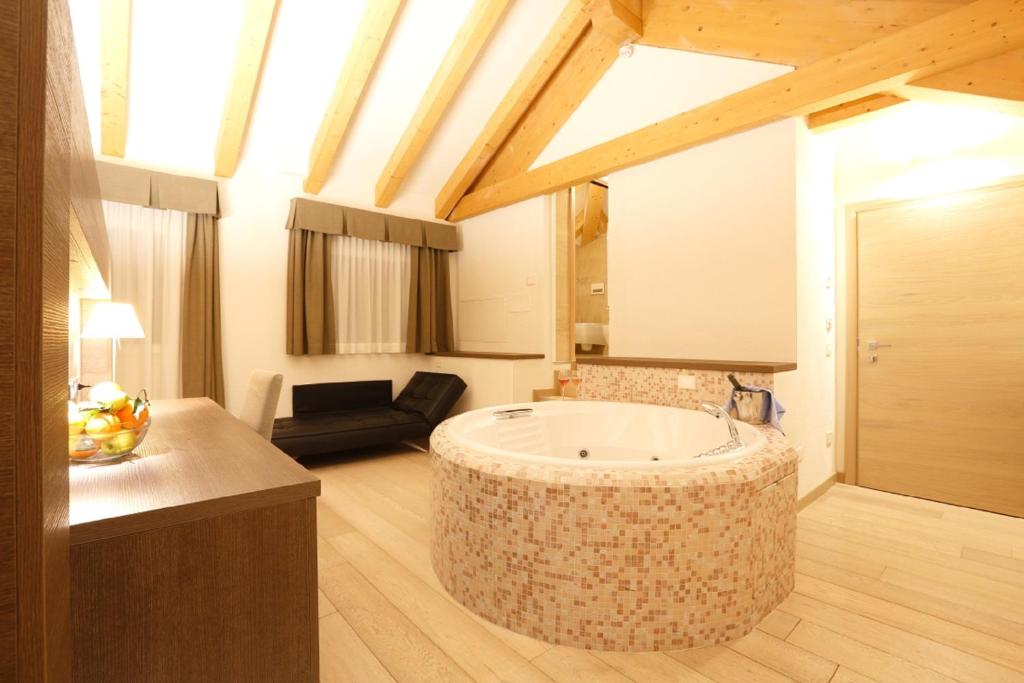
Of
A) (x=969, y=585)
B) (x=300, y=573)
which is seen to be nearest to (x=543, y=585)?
(x=300, y=573)

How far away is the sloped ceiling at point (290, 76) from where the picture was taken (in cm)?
319

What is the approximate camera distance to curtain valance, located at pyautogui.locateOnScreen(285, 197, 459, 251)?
4.38m

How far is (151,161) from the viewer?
379cm

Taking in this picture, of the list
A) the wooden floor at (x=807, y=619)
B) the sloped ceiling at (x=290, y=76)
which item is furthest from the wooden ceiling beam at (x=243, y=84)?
the wooden floor at (x=807, y=619)

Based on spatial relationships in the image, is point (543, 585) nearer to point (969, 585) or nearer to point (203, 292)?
point (969, 585)

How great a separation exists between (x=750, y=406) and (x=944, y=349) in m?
1.52

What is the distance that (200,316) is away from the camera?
3908mm

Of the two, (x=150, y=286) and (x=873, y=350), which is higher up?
(x=150, y=286)

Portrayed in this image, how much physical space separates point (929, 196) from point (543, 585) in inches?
132

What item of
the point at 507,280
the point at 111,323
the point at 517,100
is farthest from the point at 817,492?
the point at 111,323

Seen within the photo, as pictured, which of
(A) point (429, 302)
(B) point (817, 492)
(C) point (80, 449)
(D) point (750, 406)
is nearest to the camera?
(C) point (80, 449)

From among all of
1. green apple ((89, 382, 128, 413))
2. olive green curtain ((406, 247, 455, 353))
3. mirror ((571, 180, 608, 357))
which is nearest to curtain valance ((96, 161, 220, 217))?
olive green curtain ((406, 247, 455, 353))

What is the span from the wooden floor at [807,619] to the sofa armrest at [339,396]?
Answer: 6.62ft

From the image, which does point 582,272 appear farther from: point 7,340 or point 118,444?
point 7,340
